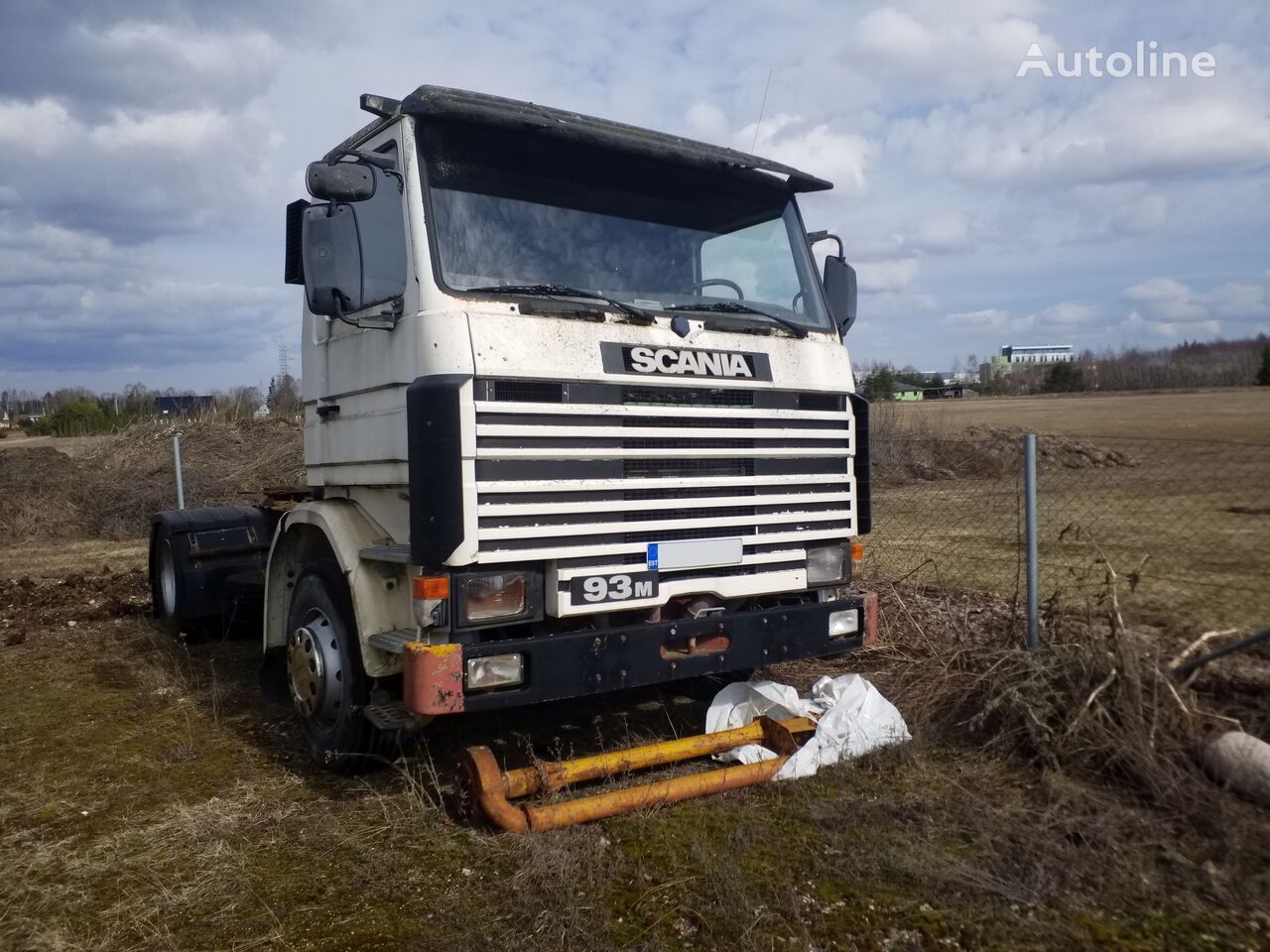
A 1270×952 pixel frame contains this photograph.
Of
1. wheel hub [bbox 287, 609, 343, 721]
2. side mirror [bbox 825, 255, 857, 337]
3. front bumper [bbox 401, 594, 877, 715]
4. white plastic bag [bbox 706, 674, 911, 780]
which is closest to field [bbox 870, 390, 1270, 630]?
Answer: white plastic bag [bbox 706, 674, 911, 780]

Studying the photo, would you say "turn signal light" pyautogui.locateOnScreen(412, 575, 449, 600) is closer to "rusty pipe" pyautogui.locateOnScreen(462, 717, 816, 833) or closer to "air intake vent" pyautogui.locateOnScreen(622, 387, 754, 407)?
"rusty pipe" pyautogui.locateOnScreen(462, 717, 816, 833)

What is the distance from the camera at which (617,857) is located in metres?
3.85

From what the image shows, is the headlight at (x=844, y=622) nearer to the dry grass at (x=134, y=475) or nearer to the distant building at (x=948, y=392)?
the dry grass at (x=134, y=475)

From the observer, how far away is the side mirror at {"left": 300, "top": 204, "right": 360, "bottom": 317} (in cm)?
423

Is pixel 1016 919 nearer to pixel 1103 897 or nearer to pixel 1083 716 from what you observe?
pixel 1103 897

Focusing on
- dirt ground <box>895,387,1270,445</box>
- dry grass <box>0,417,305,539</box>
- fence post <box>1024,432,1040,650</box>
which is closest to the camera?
fence post <box>1024,432,1040,650</box>

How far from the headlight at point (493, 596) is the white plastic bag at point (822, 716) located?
1.37 meters

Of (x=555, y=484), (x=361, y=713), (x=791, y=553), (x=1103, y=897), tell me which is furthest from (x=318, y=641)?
(x=1103, y=897)

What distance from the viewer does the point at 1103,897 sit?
3.35 metres

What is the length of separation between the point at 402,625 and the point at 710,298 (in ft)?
7.09

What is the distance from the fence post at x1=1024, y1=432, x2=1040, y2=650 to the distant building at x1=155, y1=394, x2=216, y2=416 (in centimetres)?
2210

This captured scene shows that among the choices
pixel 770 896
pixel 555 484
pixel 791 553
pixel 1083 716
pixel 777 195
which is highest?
pixel 777 195

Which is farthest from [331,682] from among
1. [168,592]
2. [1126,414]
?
[1126,414]

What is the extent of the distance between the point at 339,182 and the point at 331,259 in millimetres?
322
